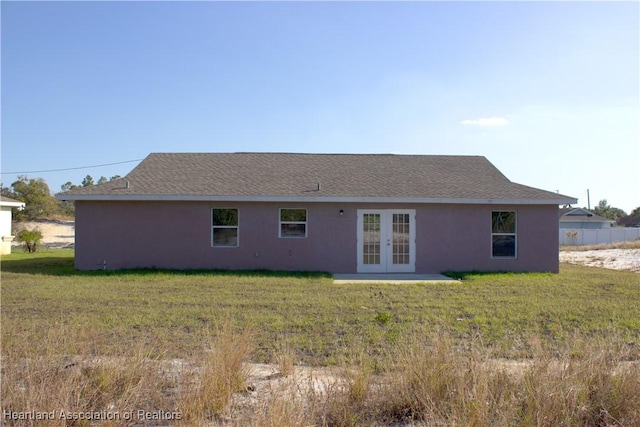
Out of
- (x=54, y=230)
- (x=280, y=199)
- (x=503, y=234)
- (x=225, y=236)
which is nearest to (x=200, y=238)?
(x=225, y=236)

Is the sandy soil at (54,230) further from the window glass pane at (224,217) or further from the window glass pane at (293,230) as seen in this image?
the window glass pane at (293,230)

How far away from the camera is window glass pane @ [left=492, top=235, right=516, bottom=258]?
16250 millimetres

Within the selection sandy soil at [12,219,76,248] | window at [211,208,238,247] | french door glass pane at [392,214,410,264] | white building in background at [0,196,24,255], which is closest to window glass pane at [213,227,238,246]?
window at [211,208,238,247]

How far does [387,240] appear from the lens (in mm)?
16078

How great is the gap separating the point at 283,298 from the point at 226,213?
20.4ft

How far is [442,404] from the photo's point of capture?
167 inches

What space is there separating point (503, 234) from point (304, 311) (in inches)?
388

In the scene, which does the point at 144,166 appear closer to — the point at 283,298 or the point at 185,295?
the point at 185,295

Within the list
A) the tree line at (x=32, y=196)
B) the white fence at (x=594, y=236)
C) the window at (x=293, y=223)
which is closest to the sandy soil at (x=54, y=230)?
the tree line at (x=32, y=196)

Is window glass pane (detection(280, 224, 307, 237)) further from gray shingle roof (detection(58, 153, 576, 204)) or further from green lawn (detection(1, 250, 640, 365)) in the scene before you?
green lawn (detection(1, 250, 640, 365))

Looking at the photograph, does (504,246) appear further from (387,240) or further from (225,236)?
(225,236)

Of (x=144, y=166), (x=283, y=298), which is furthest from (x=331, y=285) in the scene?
(x=144, y=166)

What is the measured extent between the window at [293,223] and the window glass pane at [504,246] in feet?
22.0

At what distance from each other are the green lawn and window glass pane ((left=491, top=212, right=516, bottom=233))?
2.37m
